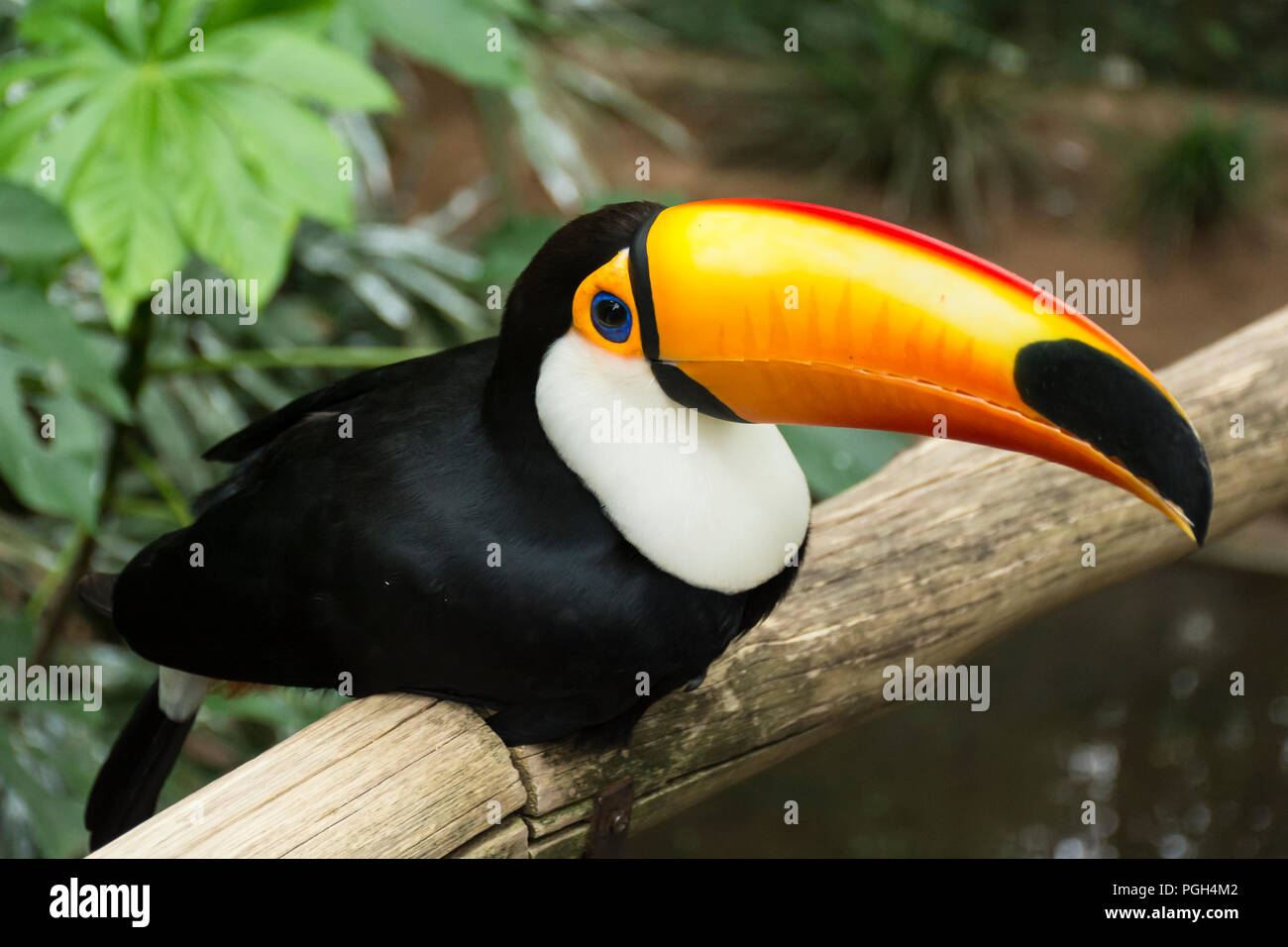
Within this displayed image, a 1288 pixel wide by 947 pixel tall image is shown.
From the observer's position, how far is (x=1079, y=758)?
4.16 metres

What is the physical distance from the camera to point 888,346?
152 centimetres

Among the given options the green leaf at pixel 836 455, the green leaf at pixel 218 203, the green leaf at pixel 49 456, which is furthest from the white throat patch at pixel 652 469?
the green leaf at pixel 49 456

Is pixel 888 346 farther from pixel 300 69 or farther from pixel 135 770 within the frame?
pixel 135 770

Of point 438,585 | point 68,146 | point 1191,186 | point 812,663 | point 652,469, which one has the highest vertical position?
point 1191,186

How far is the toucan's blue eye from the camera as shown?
1582 millimetres

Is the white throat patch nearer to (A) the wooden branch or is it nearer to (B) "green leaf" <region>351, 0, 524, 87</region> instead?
(A) the wooden branch

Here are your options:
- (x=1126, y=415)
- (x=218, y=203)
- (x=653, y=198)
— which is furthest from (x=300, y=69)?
(x=653, y=198)

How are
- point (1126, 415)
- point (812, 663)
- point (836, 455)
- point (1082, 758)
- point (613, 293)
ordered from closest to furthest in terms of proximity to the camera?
point (1126, 415)
point (613, 293)
point (812, 663)
point (836, 455)
point (1082, 758)

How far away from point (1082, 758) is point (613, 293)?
3.13 meters

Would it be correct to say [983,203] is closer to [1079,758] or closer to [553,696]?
[1079,758]

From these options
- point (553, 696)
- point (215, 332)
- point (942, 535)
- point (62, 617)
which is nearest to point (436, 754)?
point (553, 696)

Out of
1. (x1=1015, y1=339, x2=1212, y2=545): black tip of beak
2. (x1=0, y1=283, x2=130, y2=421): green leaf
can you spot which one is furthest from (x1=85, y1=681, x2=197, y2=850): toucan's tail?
(x1=1015, y1=339, x2=1212, y2=545): black tip of beak

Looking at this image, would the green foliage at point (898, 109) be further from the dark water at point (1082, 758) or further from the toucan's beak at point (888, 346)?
the toucan's beak at point (888, 346)
